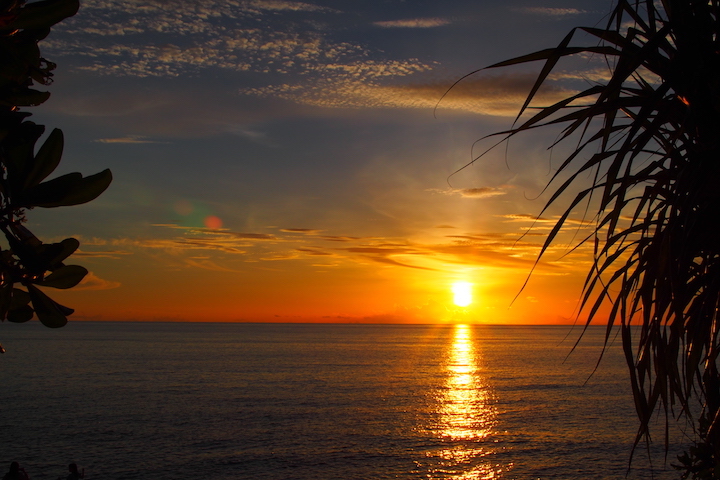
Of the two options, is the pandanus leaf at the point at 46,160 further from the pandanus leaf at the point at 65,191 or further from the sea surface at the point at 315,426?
the sea surface at the point at 315,426

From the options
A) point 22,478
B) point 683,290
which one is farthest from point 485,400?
point 683,290

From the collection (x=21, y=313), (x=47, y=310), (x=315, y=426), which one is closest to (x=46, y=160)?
(x=47, y=310)

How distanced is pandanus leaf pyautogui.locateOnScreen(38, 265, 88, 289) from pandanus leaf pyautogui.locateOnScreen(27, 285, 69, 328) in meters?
0.06

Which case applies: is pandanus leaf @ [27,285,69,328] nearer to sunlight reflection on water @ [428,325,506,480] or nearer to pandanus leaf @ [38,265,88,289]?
pandanus leaf @ [38,265,88,289]

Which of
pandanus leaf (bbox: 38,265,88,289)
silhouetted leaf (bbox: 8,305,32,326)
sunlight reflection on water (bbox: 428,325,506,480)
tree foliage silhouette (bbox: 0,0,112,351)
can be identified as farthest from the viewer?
sunlight reflection on water (bbox: 428,325,506,480)

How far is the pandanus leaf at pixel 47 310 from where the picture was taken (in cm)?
169

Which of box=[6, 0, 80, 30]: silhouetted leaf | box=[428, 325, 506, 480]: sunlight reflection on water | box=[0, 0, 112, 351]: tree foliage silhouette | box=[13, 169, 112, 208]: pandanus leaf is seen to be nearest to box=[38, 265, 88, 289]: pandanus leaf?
box=[0, 0, 112, 351]: tree foliage silhouette

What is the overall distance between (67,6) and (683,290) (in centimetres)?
297

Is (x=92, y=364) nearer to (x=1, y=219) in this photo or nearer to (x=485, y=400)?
(x=485, y=400)

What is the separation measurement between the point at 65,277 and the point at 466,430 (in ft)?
130

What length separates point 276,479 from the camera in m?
26.5

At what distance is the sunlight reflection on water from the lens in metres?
28.6

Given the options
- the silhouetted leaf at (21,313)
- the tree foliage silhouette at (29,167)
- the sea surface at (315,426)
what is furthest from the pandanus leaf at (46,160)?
the sea surface at (315,426)

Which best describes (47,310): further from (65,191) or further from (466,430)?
(466,430)
